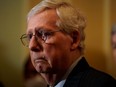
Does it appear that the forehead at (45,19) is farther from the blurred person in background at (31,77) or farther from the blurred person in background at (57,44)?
the blurred person in background at (31,77)

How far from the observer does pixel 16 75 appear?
9.93ft

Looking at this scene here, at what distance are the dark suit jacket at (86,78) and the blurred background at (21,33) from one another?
6.01 feet

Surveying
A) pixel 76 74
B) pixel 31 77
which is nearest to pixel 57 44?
pixel 76 74

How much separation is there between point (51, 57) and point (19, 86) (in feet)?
6.46

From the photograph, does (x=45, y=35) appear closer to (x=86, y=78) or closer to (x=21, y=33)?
(x=86, y=78)

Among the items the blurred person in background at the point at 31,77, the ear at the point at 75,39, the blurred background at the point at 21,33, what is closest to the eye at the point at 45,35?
the ear at the point at 75,39

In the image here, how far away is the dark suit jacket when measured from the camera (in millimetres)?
1027

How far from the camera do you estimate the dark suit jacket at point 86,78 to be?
1027 mm

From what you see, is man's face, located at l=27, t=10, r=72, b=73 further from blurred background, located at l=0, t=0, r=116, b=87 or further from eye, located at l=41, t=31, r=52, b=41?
A: blurred background, located at l=0, t=0, r=116, b=87

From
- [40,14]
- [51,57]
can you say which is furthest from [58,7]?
[51,57]

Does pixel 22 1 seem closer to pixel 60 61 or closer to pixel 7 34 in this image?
pixel 7 34

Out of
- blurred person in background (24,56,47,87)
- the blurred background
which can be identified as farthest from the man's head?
the blurred background

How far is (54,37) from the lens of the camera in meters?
1.15

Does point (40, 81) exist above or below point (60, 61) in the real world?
below
